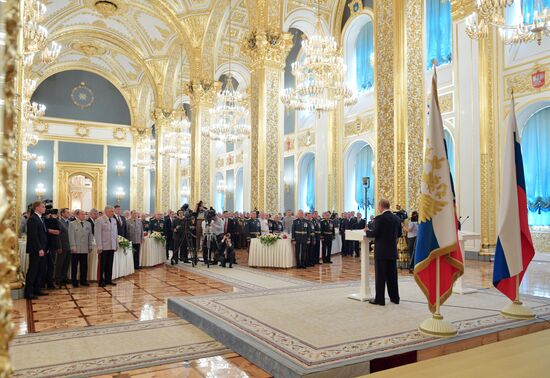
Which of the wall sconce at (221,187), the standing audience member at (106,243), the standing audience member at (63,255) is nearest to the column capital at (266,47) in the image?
the standing audience member at (106,243)

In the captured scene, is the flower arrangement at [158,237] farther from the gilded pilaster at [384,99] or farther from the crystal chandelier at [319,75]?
the gilded pilaster at [384,99]

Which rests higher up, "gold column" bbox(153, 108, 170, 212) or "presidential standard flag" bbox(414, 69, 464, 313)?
"gold column" bbox(153, 108, 170, 212)

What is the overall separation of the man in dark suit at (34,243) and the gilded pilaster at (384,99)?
703 centimetres

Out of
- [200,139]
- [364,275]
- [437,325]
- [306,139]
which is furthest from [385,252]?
[200,139]

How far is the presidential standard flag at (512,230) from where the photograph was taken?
211 inches

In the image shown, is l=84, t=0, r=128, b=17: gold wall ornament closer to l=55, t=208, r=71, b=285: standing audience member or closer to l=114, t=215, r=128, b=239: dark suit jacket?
l=114, t=215, r=128, b=239: dark suit jacket

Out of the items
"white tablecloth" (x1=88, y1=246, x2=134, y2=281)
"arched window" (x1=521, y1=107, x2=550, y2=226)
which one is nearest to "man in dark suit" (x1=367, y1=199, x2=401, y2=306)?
"white tablecloth" (x1=88, y1=246, x2=134, y2=281)

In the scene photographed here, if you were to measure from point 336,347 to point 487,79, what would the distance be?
11.1 m

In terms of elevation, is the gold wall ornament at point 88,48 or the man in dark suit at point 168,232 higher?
the gold wall ornament at point 88,48

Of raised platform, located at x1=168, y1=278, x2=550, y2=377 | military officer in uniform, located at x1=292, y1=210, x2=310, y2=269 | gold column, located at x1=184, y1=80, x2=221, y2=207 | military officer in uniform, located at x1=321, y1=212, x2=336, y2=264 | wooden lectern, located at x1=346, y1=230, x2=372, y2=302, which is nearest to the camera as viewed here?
raised platform, located at x1=168, y1=278, x2=550, y2=377

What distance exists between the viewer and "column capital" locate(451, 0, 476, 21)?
511 inches

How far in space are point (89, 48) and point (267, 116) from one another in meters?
15.7

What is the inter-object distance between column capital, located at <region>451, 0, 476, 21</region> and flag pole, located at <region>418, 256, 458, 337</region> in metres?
10.9

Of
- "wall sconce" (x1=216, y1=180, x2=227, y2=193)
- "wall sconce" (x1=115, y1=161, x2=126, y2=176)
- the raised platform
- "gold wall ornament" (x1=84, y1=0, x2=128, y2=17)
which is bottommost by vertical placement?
the raised platform
